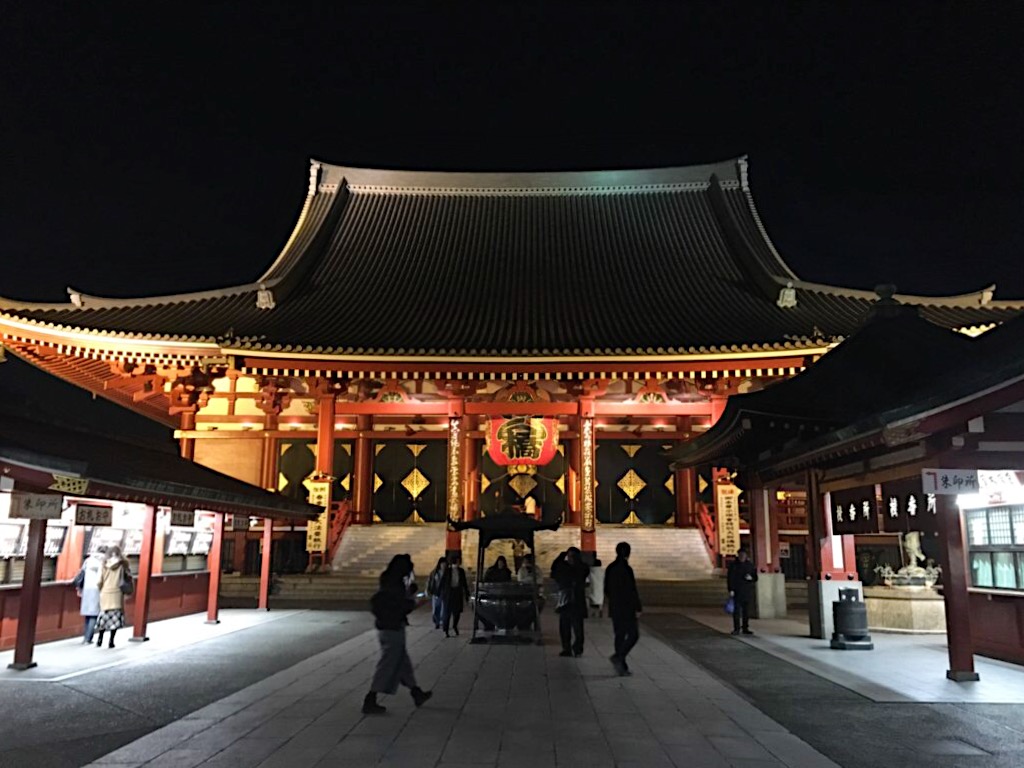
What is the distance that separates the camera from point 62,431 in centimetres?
1230

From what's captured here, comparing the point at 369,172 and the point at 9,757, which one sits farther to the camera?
the point at 369,172

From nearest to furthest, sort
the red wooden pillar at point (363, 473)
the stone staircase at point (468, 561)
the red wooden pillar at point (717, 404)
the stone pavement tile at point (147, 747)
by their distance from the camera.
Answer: the stone pavement tile at point (147, 747)
the stone staircase at point (468, 561)
the red wooden pillar at point (717, 404)
the red wooden pillar at point (363, 473)

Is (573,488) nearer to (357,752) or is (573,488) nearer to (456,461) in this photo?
(456,461)

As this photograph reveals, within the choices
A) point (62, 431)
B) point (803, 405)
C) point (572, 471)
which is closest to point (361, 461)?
point (572, 471)

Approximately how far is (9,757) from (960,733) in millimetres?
7824

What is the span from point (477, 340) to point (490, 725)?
1424cm

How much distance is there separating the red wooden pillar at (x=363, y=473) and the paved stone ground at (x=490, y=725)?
15.3 meters

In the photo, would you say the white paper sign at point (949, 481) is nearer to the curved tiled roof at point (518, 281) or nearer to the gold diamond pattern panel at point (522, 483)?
the curved tiled roof at point (518, 281)

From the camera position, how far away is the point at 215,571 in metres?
15.5

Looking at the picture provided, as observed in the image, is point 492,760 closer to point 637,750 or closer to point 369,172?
point 637,750

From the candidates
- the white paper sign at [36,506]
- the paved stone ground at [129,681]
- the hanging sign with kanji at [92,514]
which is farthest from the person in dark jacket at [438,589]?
the white paper sign at [36,506]

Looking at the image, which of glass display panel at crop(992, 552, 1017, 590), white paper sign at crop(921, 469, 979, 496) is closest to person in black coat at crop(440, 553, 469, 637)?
white paper sign at crop(921, 469, 979, 496)

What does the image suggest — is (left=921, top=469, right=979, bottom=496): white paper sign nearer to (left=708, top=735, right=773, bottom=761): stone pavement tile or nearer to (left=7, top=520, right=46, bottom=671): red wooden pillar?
(left=708, top=735, right=773, bottom=761): stone pavement tile

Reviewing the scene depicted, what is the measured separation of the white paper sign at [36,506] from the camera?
31.5 feet
